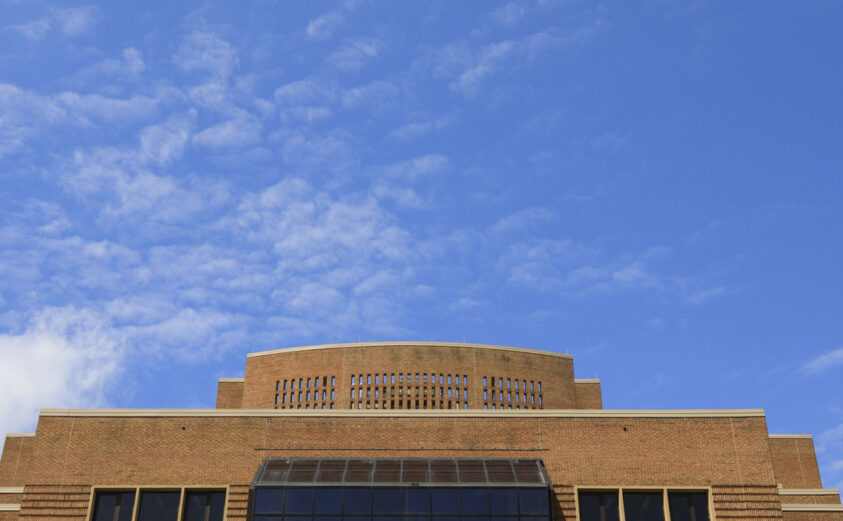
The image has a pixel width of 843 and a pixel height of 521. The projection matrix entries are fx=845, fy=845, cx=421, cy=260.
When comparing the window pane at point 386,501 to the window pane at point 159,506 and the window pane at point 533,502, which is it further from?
the window pane at point 159,506

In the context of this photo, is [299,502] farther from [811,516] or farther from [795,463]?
[795,463]

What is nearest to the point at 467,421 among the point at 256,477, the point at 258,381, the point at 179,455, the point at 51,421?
the point at 256,477

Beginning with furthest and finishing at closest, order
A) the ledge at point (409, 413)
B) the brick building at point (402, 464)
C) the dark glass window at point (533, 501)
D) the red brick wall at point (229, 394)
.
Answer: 1. the red brick wall at point (229, 394)
2. the ledge at point (409, 413)
3. the brick building at point (402, 464)
4. the dark glass window at point (533, 501)

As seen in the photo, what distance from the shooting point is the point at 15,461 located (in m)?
55.6

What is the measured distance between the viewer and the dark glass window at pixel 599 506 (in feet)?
86.0

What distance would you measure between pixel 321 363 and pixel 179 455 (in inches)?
1607

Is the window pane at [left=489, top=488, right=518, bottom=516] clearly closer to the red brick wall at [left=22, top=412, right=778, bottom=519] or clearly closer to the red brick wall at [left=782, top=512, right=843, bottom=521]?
the red brick wall at [left=22, top=412, right=778, bottom=519]

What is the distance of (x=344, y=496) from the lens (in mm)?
25125

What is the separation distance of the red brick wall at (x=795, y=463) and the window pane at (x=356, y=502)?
37.8 m

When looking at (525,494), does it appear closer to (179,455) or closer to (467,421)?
(467,421)

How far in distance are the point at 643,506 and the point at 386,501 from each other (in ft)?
26.4

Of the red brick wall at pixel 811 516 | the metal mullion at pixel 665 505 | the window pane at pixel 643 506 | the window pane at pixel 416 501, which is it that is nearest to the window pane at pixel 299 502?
the window pane at pixel 416 501

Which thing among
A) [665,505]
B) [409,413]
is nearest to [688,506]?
[665,505]

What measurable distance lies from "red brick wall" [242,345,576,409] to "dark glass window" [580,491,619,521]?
38.7 meters
